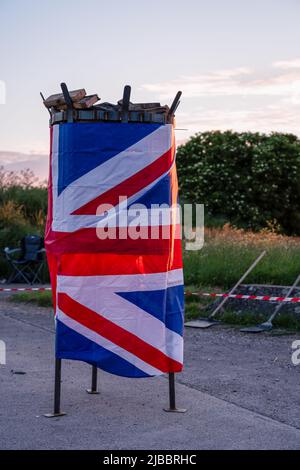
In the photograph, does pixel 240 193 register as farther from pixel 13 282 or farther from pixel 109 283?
pixel 109 283

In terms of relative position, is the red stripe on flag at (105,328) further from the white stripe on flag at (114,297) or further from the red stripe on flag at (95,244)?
the red stripe on flag at (95,244)

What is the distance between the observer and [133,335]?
6.86m

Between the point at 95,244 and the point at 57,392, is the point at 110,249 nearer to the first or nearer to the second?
the point at 95,244

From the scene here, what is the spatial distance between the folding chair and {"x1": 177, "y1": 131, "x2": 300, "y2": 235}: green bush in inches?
624

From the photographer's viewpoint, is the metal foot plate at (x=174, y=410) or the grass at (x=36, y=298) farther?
the grass at (x=36, y=298)

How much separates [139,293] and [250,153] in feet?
99.1

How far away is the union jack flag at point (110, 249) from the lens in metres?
6.78

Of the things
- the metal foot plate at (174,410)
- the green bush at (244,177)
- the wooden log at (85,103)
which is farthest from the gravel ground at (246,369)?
the green bush at (244,177)

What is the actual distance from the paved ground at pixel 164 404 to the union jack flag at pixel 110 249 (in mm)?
528

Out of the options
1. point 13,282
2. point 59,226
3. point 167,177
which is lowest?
point 13,282

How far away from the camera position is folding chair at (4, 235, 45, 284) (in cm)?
1884

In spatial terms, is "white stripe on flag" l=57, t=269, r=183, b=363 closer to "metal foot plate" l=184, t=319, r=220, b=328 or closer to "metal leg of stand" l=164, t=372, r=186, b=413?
"metal leg of stand" l=164, t=372, r=186, b=413

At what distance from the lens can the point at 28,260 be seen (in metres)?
18.8

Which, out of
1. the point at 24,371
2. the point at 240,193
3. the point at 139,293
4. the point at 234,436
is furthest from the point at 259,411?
the point at 240,193
